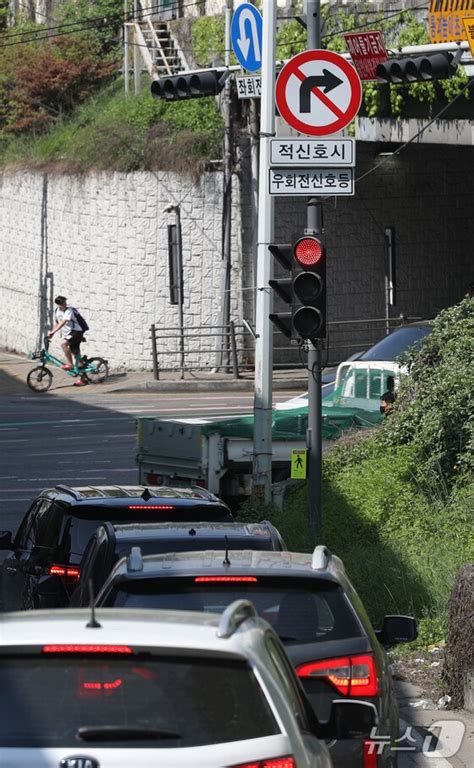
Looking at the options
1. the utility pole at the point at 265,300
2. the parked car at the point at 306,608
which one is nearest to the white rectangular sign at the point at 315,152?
the utility pole at the point at 265,300

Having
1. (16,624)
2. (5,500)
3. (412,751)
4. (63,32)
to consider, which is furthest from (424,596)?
(63,32)

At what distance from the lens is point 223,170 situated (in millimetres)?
35469

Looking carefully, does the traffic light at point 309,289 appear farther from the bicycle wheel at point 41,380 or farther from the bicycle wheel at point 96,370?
the bicycle wheel at point 96,370

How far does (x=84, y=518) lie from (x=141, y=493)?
0.51m

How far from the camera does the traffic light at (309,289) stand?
41.7 ft

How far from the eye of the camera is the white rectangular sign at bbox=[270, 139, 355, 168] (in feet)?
41.7

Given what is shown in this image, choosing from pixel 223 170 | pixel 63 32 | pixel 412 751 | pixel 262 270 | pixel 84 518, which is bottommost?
pixel 412 751

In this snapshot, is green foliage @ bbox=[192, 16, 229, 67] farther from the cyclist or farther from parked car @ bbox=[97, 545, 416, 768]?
parked car @ bbox=[97, 545, 416, 768]

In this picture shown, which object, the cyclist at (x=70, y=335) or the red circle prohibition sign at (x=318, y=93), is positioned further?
the cyclist at (x=70, y=335)

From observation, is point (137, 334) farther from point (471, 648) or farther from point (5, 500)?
point (471, 648)

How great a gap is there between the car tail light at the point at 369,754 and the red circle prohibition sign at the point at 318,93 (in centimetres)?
739

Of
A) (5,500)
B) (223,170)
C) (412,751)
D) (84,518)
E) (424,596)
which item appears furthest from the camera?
(223,170)

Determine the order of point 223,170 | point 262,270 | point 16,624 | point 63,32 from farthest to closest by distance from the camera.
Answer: point 63,32
point 223,170
point 262,270
point 16,624

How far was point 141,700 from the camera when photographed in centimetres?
425
